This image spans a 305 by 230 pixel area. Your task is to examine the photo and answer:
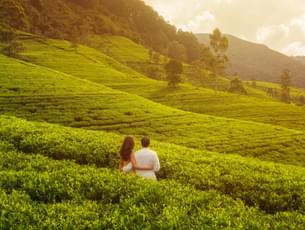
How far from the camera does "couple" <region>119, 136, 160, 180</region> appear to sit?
19.7 metres

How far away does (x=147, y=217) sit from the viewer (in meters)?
13.1

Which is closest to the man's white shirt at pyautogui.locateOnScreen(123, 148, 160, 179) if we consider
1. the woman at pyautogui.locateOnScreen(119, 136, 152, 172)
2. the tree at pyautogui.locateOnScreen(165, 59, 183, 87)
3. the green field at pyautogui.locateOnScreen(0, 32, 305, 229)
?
the woman at pyautogui.locateOnScreen(119, 136, 152, 172)

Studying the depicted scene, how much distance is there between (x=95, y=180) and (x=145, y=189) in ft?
7.81

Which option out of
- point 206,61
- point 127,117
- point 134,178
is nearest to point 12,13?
point 206,61

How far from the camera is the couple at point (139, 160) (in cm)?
1973

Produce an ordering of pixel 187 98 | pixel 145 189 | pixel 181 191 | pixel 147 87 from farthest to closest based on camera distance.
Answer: pixel 147 87, pixel 187 98, pixel 181 191, pixel 145 189

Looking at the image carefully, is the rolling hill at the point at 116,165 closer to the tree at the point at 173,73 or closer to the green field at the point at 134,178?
the green field at the point at 134,178

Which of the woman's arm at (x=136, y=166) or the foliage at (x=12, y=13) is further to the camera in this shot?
the foliage at (x=12, y=13)

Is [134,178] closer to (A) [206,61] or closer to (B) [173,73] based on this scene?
(B) [173,73]

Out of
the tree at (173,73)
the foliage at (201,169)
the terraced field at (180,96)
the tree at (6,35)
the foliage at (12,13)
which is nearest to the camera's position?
the foliage at (201,169)

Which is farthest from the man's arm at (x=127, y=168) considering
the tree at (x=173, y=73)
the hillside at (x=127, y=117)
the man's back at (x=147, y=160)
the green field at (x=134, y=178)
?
the tree at (x=173, y=73)

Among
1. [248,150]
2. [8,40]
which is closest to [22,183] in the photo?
[248,150]

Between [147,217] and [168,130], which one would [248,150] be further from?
[147,217]

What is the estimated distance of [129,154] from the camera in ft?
64.8
